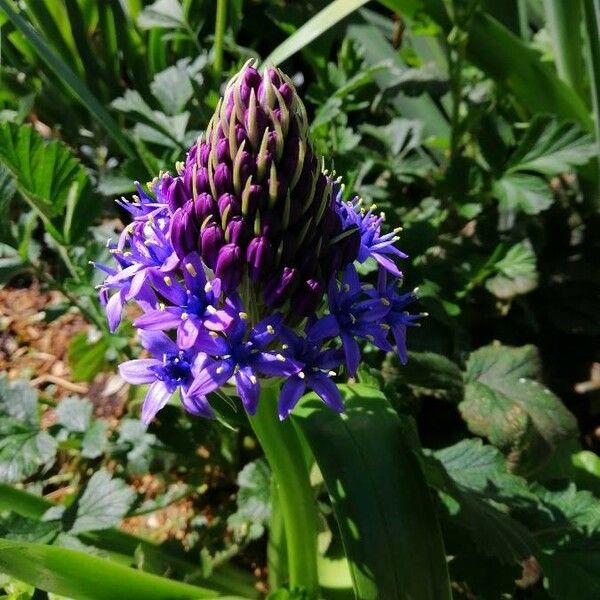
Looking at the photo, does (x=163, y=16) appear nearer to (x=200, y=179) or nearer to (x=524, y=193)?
(x=524, y=193)

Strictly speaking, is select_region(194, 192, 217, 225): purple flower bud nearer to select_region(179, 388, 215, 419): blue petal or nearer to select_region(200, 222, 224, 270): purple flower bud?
select_region(200, 222, 224, 270): purple flower bud

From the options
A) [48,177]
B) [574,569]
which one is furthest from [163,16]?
[574,569]

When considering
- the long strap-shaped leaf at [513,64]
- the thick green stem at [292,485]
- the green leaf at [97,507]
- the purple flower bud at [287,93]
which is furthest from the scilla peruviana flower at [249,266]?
the long strap-shaped leaf at [513,64]

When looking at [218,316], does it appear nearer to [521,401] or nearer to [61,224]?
[61,224]

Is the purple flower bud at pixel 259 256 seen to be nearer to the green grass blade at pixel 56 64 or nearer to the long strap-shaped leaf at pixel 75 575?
the long strap-shaped leaf at pixel 75 575

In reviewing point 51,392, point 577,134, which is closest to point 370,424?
point 577,134
